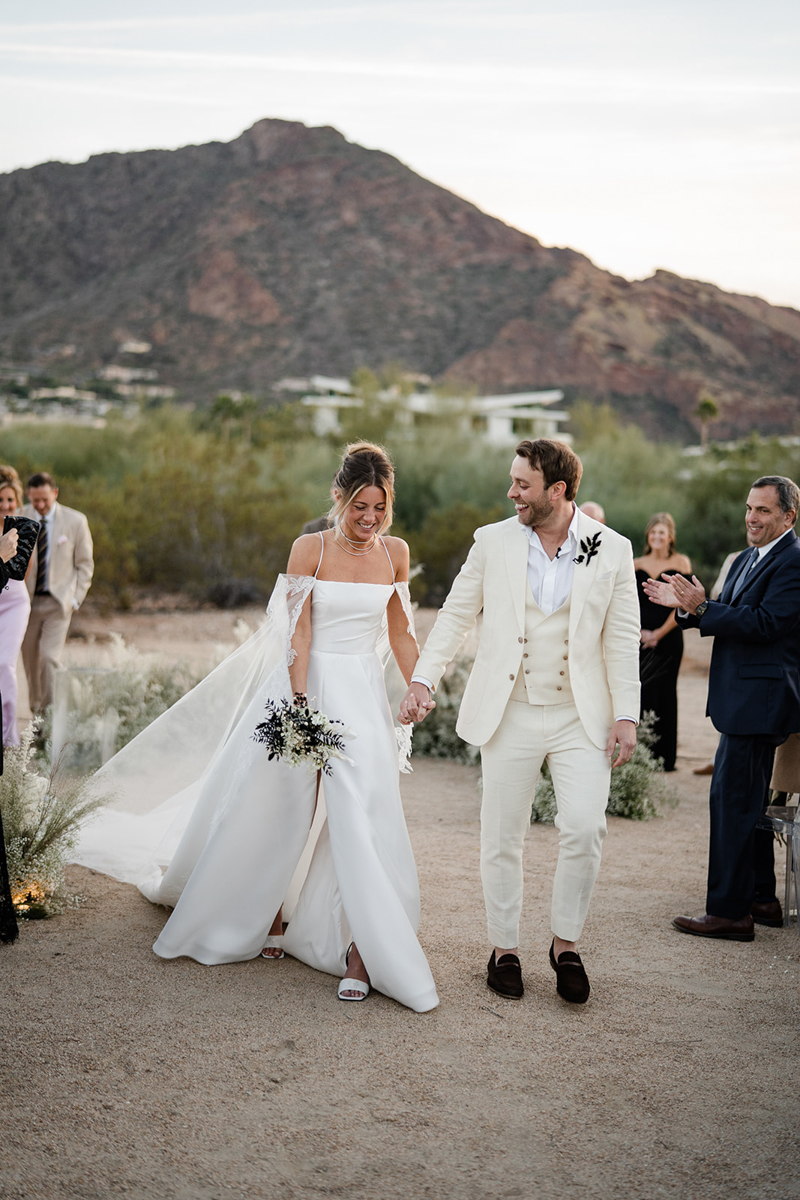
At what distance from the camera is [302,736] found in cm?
419

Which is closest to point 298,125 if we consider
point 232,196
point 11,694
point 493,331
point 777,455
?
point 232,196

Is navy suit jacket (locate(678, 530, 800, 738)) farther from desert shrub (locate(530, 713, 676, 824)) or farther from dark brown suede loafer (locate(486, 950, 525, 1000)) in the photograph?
desert shrub (locate(530, 713, 676, 824))

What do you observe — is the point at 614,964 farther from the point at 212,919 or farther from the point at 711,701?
the point at 212,919

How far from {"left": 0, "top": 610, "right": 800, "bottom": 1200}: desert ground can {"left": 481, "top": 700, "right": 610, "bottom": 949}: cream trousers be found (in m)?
0.36

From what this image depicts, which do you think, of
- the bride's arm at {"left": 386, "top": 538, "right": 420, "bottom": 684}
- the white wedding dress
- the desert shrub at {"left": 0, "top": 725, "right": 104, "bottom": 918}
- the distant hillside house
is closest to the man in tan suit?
the desert shrub at {"left": 0, "top": 725, "right": 104, "bottom": 918}

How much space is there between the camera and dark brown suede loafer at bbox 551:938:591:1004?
417 cm

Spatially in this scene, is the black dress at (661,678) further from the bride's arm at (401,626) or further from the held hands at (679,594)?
the bride's arm at (401,626)

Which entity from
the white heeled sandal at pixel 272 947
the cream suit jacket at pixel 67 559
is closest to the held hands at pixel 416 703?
the white heeled sandal at pixel 272 947

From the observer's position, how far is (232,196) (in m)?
93.1

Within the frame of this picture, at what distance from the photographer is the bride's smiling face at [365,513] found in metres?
4.32

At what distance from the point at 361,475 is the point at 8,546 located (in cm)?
160

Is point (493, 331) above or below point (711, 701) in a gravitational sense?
above

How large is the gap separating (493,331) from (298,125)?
148ft

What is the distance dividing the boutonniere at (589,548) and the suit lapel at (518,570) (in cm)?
20
